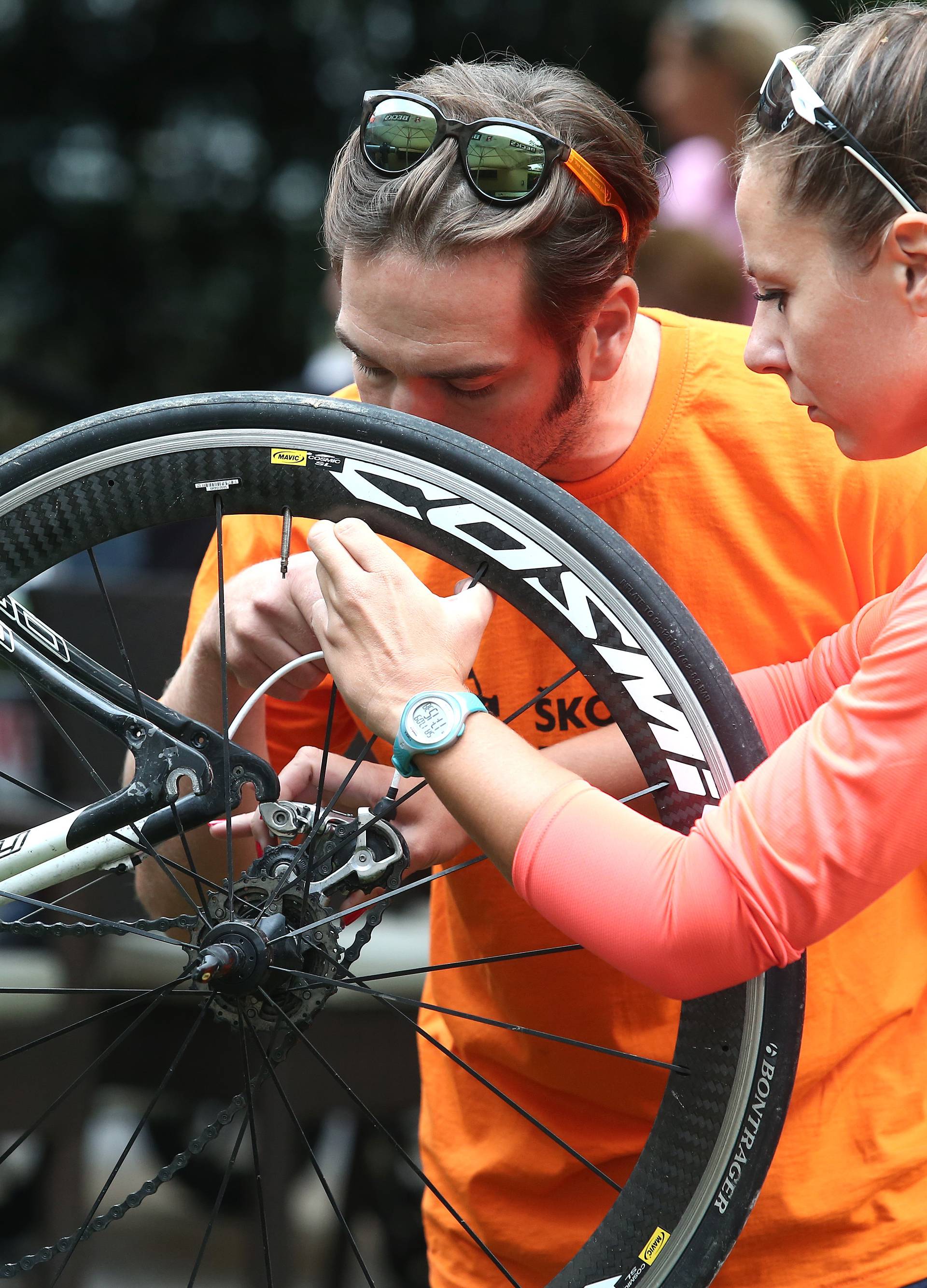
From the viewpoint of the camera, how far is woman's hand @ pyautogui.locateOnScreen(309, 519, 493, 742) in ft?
3.07

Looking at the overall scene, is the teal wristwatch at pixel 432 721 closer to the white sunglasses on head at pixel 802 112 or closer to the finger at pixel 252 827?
the finger at pixel 252 827

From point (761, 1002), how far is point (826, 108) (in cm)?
62

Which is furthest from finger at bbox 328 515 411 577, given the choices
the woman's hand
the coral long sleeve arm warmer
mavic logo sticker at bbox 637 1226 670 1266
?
mavic logo sticker at bbox 637 1226 670 1266

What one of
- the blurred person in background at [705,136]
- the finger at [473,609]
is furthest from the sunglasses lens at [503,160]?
the blurred person in background at [705,136]

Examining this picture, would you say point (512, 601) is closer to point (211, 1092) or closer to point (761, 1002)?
point (761, 1002)

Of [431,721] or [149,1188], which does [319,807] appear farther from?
[149,1188]

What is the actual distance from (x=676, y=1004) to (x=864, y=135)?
73cm

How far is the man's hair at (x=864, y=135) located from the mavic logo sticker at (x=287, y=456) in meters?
0.38

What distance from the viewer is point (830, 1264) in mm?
1182

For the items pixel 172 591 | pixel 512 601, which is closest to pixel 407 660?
pixel 512 601

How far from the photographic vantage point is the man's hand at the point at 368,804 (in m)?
1.13

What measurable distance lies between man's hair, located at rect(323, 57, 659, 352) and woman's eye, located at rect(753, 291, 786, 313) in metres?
0.25

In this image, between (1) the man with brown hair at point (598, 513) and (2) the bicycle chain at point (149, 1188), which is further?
(1) the man with brown hair at point (598, 513)

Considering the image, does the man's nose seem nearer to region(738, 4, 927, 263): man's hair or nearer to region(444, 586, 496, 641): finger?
region(444, 586, 496, 641): finger
